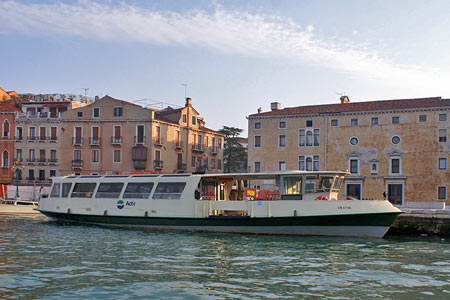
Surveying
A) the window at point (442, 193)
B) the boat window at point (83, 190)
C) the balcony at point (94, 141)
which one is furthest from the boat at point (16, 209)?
the window at point (442, 193)

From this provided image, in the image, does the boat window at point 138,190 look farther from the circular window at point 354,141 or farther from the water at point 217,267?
the circular window at point 354,141

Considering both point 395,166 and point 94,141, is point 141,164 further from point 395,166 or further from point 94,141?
point 395,166

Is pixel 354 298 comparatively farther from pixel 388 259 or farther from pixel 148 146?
pixel 148 146

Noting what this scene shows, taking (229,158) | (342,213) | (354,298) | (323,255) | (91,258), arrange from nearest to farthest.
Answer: (354,298)
(91,258)
(323,255)
(342,213)
(229,158)

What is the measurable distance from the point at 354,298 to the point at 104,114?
41.2 m

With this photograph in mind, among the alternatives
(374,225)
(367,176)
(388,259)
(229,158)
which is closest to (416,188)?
(367,176)

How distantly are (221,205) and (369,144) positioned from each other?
1976cm

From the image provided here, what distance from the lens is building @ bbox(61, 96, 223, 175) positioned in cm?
4769

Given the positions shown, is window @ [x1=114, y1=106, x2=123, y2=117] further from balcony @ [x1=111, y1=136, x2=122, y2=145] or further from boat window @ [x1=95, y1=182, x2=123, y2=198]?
boat window @ [x1=95, y1=182, x2=123, y2=198]

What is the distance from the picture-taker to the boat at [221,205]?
22188 millimetres

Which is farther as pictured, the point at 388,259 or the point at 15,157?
the point at 15,157

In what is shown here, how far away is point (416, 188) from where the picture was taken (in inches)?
1505

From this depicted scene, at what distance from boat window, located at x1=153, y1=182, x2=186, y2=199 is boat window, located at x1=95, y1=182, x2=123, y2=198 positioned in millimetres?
2480

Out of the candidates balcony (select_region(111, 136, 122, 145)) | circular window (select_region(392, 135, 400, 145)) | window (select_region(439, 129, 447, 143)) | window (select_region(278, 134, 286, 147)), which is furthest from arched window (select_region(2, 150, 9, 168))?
window (select_region(439, 129, 447, 143))
